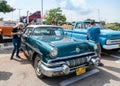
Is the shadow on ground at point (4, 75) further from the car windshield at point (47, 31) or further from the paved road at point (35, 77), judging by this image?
the car windshield at point (47, 31)

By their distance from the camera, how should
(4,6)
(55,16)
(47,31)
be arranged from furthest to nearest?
(4,6), (55,16), (47,31)

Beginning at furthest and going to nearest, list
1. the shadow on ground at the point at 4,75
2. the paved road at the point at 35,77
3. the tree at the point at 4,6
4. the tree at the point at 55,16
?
the tree at the point at 4,6, the tree at the point at 55,16, the shadow on ground at the point at 4,75, the paved road at the point at 35,77

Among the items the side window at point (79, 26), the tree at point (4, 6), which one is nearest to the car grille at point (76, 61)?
the side window at point (79, 26)

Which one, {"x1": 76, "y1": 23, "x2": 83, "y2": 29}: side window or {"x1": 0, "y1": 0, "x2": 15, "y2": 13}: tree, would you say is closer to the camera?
{"x1": 76, "y1": 23, "x2": 83, "y2": 29}: side window

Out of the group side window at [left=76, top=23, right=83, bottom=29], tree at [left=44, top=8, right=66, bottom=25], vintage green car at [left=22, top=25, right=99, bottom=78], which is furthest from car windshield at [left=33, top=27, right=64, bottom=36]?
tree at [left=44, top=8, right=66, bottom=25]

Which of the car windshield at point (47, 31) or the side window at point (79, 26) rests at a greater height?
the side window at point (79, 26)

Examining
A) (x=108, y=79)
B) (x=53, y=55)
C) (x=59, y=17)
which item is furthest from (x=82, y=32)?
(x=59, y=17)

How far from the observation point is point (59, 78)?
5254mm

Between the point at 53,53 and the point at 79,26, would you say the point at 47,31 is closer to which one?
the point at 53,53

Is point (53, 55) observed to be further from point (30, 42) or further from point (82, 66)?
point (30, 42)

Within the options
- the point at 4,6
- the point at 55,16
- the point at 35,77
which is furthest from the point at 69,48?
the point at 4,6

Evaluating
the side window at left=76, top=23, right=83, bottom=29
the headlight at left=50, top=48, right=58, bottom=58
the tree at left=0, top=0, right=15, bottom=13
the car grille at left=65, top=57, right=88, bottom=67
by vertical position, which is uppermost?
the tree at left=0, top=0, right=15, bottom=13

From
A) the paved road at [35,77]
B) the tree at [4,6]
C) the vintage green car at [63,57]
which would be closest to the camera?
the vintage green car at [63,57]

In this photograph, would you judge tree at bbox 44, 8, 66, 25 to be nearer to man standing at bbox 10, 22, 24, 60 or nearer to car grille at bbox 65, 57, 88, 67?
man standing at bbox 10, 22, 24, 60
